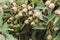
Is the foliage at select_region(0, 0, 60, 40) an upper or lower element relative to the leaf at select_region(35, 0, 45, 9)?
lower

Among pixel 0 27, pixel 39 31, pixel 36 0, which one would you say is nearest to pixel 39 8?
pixel 36 0

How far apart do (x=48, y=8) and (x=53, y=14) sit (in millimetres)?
57

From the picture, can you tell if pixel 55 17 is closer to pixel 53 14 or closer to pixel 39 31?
pixel 53 14

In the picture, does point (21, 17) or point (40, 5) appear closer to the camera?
point (40, 5)

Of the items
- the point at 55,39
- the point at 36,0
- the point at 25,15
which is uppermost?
the point at 36,0

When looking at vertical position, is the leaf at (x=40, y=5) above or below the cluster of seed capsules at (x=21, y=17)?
above

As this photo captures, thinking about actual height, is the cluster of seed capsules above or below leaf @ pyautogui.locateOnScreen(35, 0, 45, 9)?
below

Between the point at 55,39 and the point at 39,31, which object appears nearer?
the point at 55,39

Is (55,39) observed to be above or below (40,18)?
below

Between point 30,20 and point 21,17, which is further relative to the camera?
point 21,17

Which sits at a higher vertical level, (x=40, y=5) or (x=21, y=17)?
(x=40, y=5)

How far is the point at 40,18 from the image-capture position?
146 centimetres

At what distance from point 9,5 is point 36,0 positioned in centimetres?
28

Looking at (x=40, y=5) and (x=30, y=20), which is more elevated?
(x=40, y=5)
